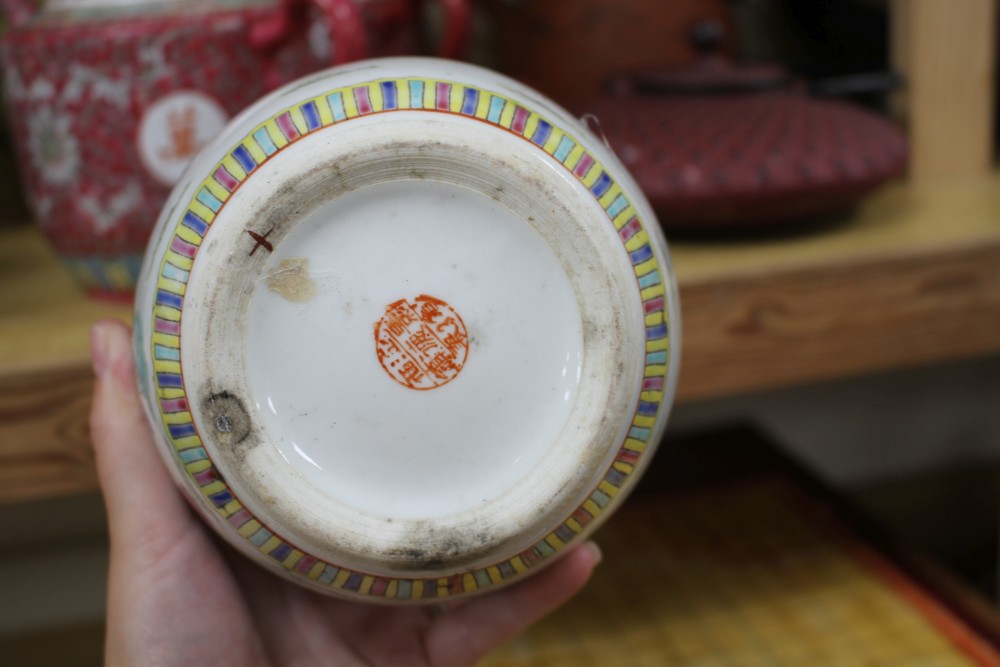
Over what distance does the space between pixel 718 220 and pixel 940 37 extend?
365 mm

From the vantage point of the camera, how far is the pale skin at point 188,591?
19.8 inches

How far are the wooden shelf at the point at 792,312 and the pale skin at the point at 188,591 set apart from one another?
108 millimetres

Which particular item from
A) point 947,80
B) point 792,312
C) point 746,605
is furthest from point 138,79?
point 947,80

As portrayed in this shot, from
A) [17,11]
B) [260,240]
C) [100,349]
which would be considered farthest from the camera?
[17,11]

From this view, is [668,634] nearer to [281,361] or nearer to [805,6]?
[281,361]

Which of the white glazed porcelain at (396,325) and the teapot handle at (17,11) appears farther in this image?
the teapot handle at (17,11)

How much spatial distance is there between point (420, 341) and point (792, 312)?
1.22 feet

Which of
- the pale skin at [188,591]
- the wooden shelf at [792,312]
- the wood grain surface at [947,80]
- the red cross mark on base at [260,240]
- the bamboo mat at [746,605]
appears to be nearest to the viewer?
the red cross mark on base at [260,240]

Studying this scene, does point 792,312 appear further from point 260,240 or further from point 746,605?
point 260,240

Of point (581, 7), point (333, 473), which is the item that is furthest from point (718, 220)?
point (333, 473)

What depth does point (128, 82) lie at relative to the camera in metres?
0.61

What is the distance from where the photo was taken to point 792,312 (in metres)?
0.69

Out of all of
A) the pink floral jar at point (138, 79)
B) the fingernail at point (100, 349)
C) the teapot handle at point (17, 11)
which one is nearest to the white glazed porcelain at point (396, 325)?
the fingernail at point (100, 349)

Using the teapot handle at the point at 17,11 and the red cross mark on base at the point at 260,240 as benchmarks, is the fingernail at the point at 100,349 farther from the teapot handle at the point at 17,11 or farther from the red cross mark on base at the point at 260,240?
the teapot handle at the point at 17,11
